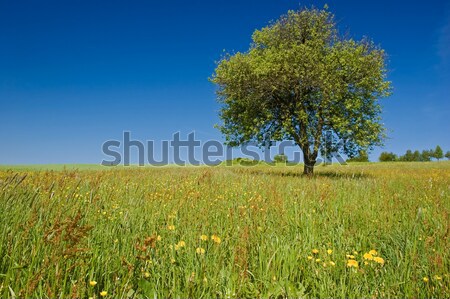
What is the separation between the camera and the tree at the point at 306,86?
18.9m

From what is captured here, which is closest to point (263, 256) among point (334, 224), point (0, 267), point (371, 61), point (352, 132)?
point (334, 224)

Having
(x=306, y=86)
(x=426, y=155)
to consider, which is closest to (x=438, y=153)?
(x=426, y=155)

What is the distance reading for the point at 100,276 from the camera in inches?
117

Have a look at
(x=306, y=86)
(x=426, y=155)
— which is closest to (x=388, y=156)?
(x=426, y=155)

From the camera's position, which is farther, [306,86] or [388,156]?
[388,156]

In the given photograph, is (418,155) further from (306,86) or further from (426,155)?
(306,86)

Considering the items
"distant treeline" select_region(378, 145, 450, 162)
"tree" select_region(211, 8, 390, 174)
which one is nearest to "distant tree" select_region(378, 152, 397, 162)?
"distant treeline" select_region(378, 145, 450, 162)

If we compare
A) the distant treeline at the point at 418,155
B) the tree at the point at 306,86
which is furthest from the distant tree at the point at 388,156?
the tree at the point at 306,86

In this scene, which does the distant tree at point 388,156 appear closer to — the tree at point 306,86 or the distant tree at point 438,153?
the distant tree at point 438,153

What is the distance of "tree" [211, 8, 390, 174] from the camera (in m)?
A: 18.9

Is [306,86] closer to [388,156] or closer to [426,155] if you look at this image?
[388,156]

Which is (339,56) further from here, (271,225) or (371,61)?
(271,225)

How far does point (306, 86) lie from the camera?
1941 cm

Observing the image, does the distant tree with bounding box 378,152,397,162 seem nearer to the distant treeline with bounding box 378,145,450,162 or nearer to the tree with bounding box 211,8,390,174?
the distant treeline with bounding box 378,145,450,162
